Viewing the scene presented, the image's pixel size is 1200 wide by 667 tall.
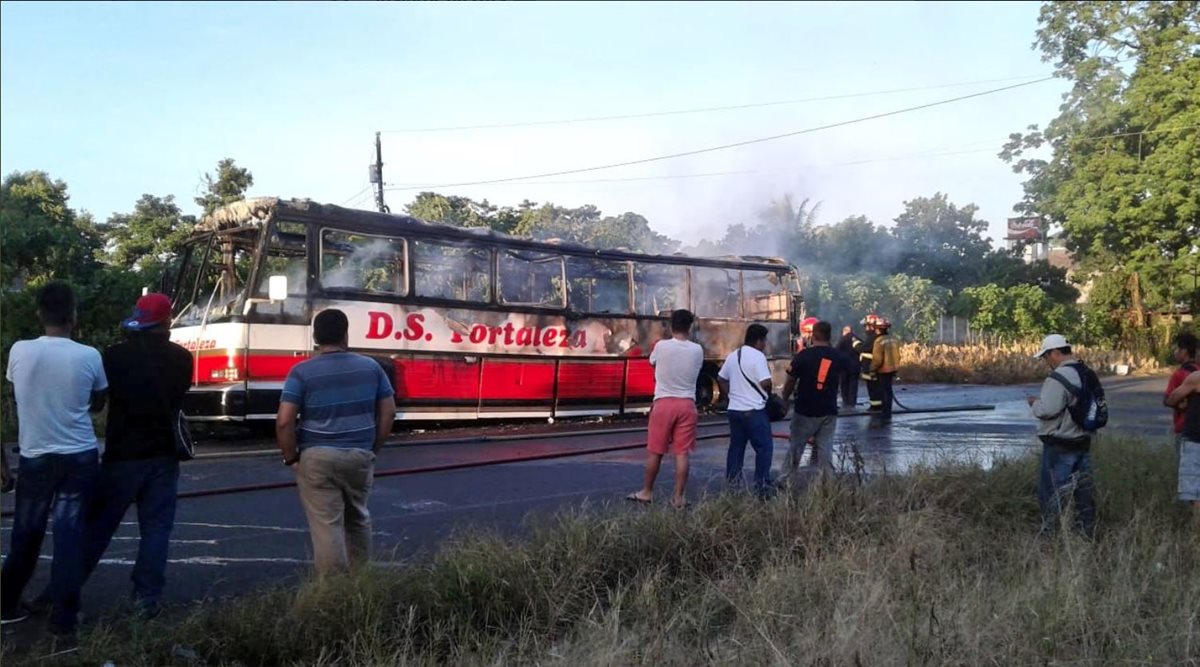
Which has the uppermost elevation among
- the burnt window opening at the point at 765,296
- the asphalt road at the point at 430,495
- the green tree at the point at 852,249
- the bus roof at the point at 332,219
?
the green tree at the point at 852,249

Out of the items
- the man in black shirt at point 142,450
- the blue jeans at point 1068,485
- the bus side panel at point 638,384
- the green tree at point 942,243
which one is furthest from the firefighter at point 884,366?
the green tree at point 942,243

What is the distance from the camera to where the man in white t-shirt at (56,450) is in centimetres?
533

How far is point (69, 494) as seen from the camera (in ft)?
17.8

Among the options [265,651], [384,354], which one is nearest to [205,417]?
[384,354]

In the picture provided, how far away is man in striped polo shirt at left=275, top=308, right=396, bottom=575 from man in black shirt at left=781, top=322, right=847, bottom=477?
4.51 m

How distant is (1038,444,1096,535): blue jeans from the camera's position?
7582 mm

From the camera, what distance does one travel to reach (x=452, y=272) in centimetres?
1506

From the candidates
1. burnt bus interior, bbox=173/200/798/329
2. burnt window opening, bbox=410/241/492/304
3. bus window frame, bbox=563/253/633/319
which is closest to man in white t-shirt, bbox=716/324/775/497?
burnt bus interior, bbox=173/200/798/329

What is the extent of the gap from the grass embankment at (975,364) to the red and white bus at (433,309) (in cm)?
1271

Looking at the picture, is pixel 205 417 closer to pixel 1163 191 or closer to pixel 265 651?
pixel 265 651

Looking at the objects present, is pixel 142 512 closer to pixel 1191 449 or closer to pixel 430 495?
pixel 430 495

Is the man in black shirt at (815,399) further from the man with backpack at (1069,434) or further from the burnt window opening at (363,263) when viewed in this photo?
the burnt window opening at (363,263)

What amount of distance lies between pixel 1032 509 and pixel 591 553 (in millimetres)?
4131

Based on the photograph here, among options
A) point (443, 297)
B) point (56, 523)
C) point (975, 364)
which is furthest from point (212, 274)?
point (975, 364)
